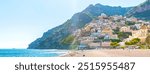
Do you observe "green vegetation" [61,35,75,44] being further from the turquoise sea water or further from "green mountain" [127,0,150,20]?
"green mountain" [127,0,150,20]

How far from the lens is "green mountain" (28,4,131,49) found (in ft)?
17.3

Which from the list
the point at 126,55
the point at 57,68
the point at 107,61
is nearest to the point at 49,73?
the point at 57,68

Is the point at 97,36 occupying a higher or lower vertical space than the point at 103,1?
lower

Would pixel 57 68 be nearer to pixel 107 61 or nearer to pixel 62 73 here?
pixel 62 73

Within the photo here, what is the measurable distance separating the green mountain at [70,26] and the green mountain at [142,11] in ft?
0.20

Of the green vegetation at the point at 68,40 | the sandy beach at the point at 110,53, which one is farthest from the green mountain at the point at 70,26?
the sandy beach at the point at 110,53

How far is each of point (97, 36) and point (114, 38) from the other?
16 cm

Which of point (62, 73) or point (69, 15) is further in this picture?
point (69, 15)

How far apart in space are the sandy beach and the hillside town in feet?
0.29

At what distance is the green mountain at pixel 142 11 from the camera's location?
208 inches

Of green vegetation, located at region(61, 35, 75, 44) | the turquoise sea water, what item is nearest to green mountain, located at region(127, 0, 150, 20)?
green vegetation, located at region(61, 35, 75, 44)

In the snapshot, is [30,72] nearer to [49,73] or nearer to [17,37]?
[49,73]

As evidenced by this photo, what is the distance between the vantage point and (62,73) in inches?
181

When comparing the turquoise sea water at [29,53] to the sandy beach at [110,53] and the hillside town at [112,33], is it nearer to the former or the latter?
the sandy beach at [110,53]
